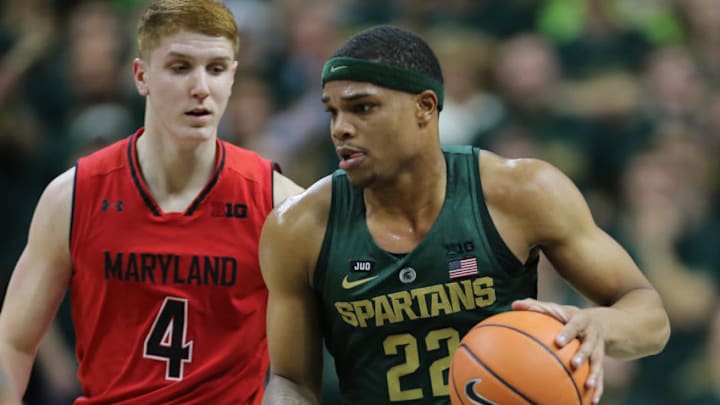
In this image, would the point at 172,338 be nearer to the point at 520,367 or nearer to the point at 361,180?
the point at 361,180

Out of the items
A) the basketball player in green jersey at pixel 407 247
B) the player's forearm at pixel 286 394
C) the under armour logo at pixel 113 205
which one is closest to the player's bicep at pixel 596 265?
the basketball player in green jersey at pixel 407 247

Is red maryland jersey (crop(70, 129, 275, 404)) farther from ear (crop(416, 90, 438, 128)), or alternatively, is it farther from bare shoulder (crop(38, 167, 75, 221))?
ear (crop(416, 90, 438, 128))

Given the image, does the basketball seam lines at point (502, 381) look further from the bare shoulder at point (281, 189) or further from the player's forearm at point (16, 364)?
the player's forearm at point (16, 364)

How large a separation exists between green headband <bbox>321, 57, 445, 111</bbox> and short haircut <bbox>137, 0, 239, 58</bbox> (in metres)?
0.64

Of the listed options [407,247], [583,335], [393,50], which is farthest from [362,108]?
[583,335]

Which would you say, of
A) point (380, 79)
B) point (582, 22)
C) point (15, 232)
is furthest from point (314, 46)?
point (380, 79)

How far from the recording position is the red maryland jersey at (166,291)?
4.94 m

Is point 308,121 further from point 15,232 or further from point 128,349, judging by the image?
point 128,349

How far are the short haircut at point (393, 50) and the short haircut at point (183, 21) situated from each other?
2.14 ft

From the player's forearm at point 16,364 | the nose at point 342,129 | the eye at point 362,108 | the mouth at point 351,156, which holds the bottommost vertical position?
the player's forearm at point 16,364

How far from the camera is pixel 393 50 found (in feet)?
14.6

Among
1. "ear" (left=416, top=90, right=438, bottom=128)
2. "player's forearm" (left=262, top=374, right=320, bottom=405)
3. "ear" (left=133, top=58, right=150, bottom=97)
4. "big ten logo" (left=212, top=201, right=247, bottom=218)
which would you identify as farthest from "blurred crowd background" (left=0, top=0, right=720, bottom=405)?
"ear" (left=416, top=90, right=438, bottom=128)

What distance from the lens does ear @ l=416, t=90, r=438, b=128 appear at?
4527 millimetres

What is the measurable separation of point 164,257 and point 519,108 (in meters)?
3.85
